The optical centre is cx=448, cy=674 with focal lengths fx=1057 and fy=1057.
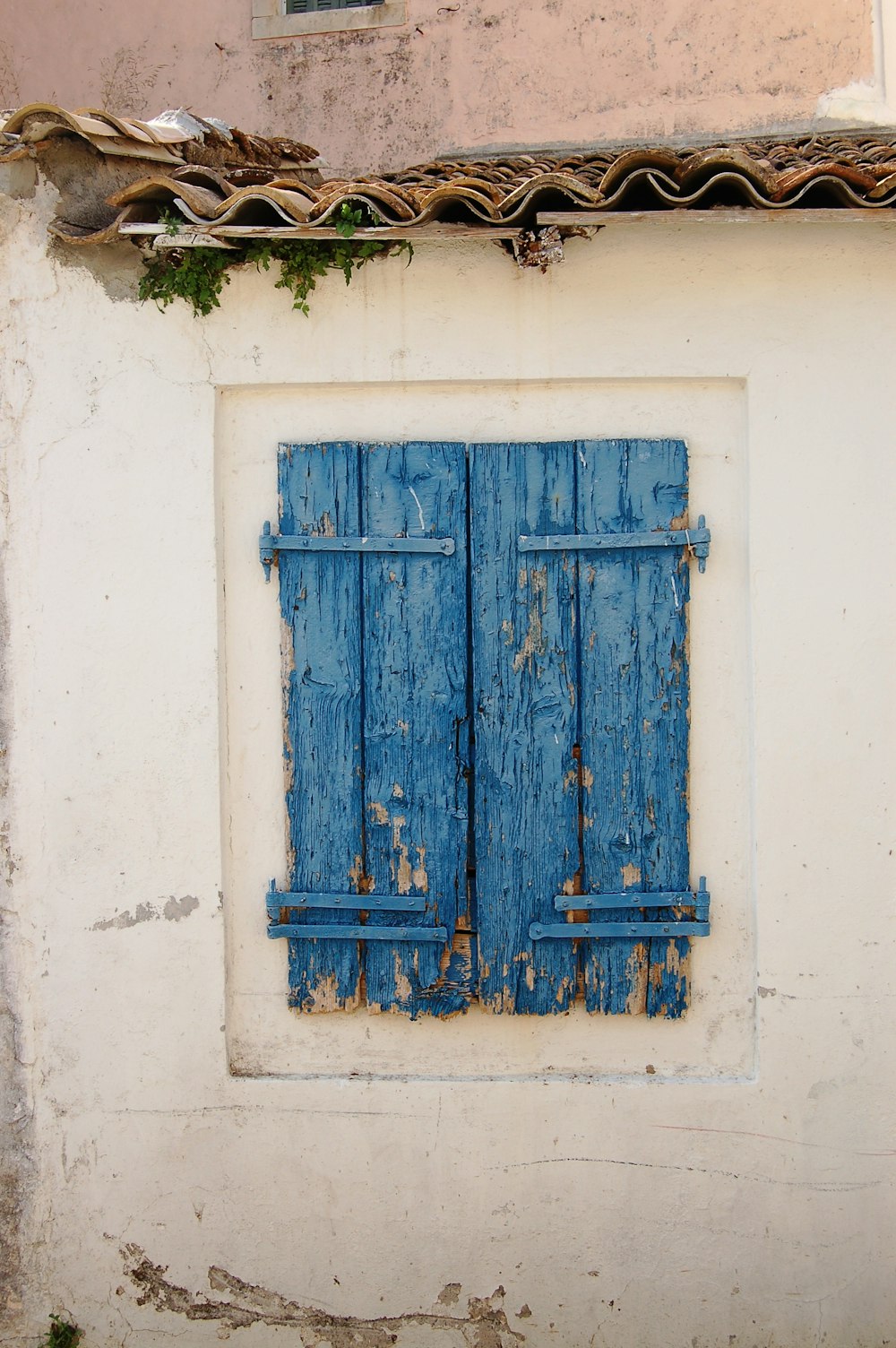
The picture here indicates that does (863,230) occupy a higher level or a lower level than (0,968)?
higher

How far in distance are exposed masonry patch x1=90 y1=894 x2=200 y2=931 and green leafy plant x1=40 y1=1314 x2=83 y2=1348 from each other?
135cm

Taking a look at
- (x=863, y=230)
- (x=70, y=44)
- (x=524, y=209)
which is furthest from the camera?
(x=70, y=44)

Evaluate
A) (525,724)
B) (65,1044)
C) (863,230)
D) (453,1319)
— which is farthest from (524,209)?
(453,1319)

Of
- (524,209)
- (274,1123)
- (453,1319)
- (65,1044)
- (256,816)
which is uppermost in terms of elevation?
(524,209)

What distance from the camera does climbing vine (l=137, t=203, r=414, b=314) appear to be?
3.43m

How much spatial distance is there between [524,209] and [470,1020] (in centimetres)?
262

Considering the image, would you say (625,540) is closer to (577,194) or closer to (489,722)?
(489,722)

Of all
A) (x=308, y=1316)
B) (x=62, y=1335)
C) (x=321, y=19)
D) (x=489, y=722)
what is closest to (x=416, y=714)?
(x=489, y=722)

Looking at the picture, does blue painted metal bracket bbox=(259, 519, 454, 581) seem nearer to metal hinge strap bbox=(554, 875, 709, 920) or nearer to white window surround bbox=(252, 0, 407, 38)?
metal hinge strap bbox=(554, 875, 709, 920)

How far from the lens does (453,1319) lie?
3.56 metres

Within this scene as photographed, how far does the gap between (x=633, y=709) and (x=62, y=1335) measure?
2.88m

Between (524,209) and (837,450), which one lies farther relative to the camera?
(837,450)

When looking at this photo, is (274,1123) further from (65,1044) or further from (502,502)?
(502,502)

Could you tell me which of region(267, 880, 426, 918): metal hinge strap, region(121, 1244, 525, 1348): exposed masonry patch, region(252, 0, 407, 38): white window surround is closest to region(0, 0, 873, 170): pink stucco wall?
region(252, 0, 407, 38): white window surround
